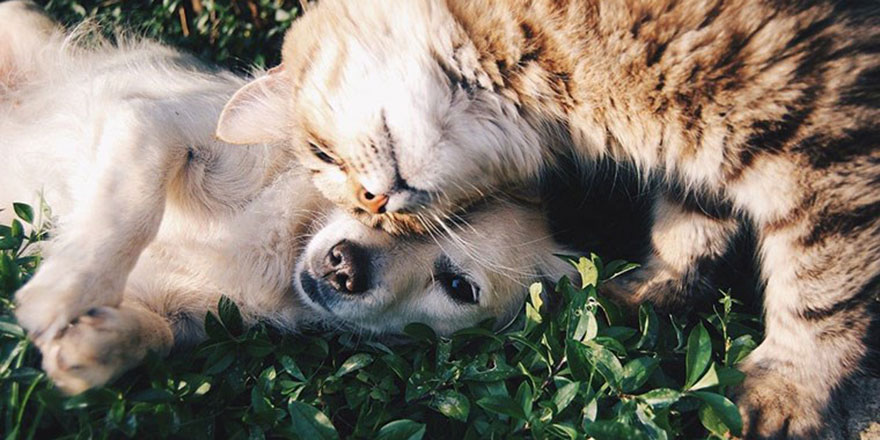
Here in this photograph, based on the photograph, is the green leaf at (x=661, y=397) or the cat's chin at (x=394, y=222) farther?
the cat's chin at (x=394, y=222)

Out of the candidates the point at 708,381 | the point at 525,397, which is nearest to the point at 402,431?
the point at 525,397

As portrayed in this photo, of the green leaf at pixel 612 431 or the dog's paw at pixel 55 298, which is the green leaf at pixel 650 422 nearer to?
the green leaf at pixel 612 431

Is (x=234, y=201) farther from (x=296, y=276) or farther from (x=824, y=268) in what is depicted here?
(x=824, y=268)

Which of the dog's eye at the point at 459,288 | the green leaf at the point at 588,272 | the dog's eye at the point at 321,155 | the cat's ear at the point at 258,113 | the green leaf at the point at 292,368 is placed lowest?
the dog's eye at the point at 459,288

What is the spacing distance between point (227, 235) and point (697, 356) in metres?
1.71

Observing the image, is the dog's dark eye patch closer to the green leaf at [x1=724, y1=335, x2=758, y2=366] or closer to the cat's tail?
the green leaf at [x1=724, y1=335, x2=758, y2=366]

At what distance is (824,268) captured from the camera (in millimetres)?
2410

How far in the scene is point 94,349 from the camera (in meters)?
2.33

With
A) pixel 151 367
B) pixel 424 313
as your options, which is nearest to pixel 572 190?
pixel 424 313

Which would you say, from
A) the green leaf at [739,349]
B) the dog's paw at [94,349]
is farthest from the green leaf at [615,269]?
the dog's paw at [94,349]

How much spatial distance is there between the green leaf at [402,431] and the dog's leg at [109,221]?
95 cm

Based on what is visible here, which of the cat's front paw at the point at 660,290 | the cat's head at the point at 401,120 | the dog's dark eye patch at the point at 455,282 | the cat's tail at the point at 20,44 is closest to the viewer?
the cat's head at the point at 401,120

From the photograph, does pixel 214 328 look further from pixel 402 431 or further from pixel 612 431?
pixel 612 431

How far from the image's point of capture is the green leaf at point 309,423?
2270 mm
